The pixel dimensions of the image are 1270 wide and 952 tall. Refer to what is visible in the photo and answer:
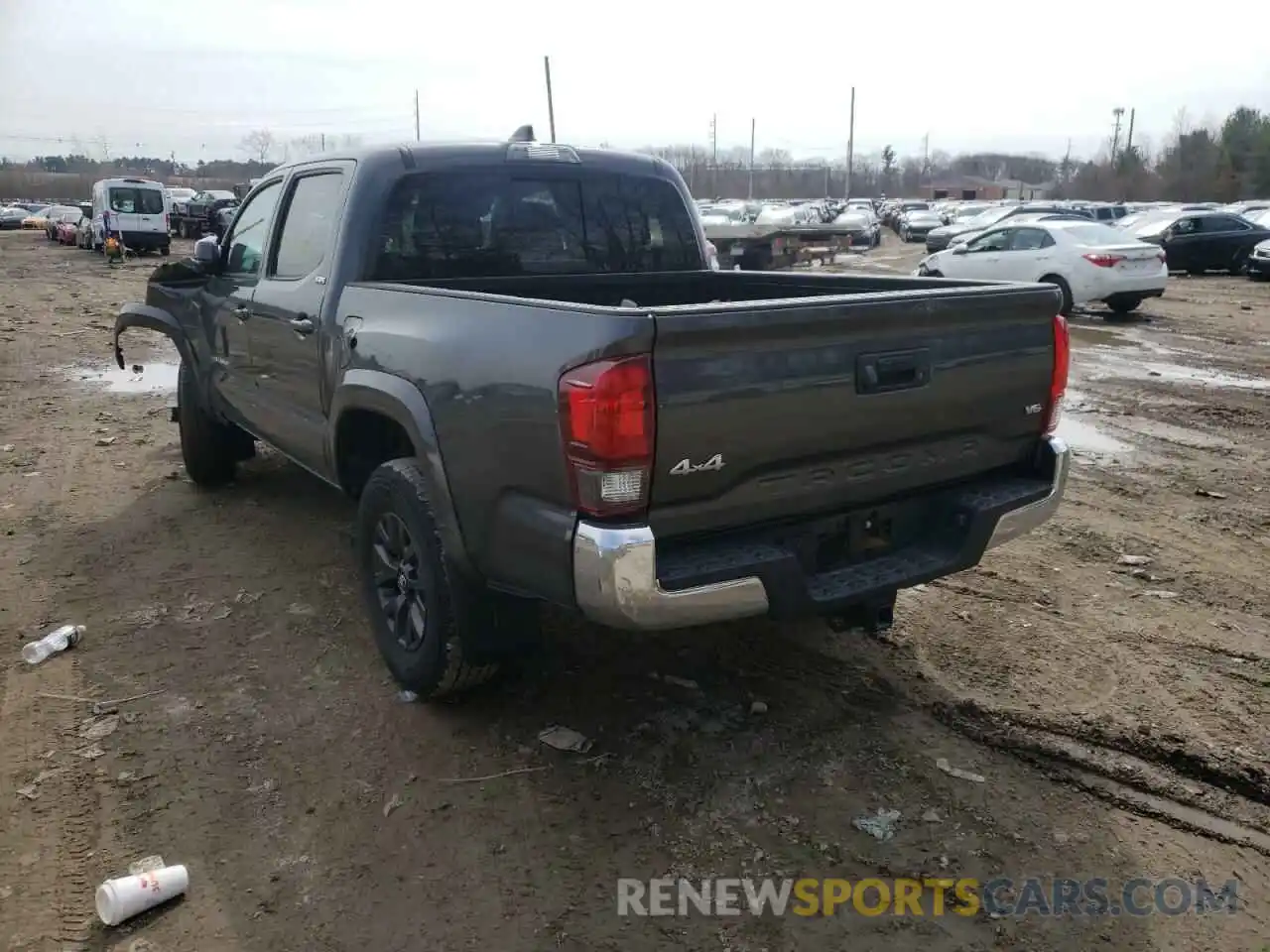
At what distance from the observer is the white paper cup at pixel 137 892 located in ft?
8.89

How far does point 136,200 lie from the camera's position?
Result: 3300 centimetres

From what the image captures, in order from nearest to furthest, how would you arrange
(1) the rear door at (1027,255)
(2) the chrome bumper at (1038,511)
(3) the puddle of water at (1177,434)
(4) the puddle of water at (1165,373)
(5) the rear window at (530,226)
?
(2) the chrome bumper at (1038,511)
(5) the rear window at (530,226)
(3) the puddle of water at (1177,434)
(4) the puddle of water at (1165,373)
(1) the rear door at (1027,255)

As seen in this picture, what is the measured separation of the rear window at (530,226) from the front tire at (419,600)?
3.59 feet

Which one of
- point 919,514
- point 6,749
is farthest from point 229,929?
point 919,514

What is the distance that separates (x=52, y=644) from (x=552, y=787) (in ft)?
7.99

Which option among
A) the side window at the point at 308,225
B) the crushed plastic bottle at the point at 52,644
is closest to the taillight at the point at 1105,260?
the side window at the point at 308,225

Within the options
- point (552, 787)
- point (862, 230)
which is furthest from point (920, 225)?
point (552, 787)

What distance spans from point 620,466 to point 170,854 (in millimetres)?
1793

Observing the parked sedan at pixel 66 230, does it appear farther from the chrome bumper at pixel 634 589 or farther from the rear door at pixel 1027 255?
the chrome bumper at pixel 634 589

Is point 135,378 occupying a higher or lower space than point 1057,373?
lower

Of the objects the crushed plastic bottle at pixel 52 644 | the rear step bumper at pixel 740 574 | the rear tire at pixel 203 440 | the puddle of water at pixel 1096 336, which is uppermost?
the rear step bumper at pixel 740 574

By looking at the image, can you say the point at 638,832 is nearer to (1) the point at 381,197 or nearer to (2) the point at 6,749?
(2) the point at 6,749

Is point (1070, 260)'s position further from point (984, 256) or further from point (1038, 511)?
point (1038, 511)

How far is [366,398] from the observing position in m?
3.77
